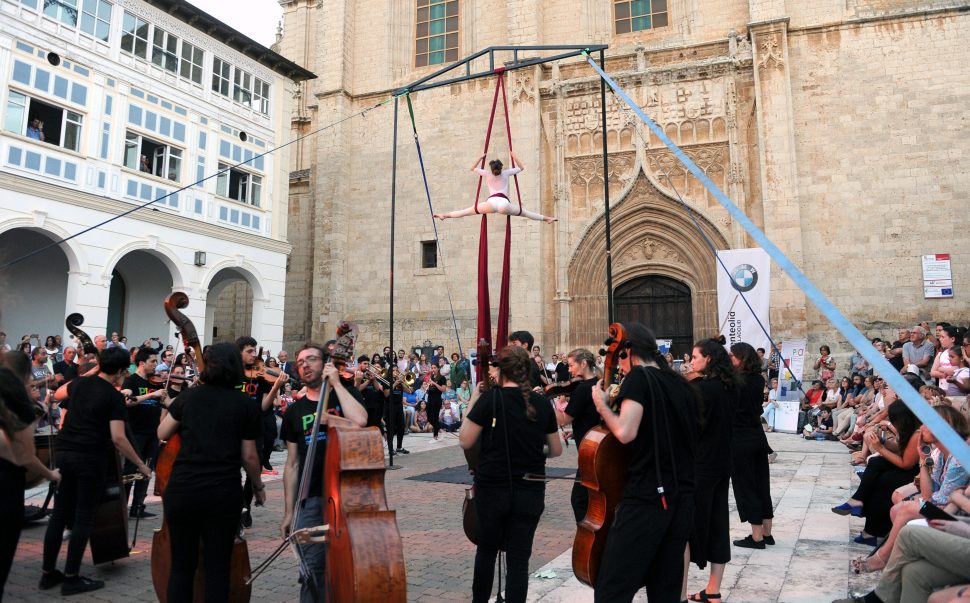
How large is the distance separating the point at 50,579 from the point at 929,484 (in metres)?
6.57

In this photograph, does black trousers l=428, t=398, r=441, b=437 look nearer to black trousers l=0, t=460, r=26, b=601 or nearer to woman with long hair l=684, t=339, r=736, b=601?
woman with long hair l=684, t=339, r=736, b=601

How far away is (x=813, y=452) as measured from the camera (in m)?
12.1

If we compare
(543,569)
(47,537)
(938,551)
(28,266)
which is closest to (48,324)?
(28,266)

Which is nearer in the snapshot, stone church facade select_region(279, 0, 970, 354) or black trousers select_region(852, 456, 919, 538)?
black trousers select_region(852, 456, 919, 538)

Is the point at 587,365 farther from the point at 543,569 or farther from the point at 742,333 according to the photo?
the point at 742,333

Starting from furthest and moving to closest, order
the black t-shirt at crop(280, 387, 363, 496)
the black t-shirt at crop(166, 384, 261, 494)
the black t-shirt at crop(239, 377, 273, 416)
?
the black t-shirt at crop(239, 377, 273, 416) → the black t-shirt at crop(280, 387, 363, 496) → the black t-shirt at crop(166, 384, 261, 494)

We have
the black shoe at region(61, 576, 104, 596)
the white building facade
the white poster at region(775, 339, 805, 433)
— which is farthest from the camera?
the white building facade

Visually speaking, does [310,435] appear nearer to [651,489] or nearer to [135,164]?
[651,489]

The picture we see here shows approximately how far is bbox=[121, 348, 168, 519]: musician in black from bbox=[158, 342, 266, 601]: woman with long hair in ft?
12.1

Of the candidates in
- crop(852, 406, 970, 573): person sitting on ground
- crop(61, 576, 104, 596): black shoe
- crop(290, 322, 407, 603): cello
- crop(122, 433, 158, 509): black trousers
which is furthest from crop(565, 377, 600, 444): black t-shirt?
crop(122, 433, 158, 509): black trousers

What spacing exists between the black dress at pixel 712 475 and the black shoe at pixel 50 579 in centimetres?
469

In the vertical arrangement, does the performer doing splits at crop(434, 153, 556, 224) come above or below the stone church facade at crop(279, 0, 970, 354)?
below

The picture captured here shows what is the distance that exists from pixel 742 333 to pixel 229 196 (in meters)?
16.1

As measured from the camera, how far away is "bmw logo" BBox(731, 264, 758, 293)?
1708cm
